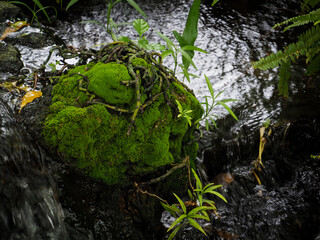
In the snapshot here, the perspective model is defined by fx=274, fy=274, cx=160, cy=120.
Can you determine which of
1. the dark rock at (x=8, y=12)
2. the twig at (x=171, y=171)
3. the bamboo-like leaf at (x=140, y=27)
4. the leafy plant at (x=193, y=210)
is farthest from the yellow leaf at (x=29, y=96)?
the dark rock at (x=8, y=12)

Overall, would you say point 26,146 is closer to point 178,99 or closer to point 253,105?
point 178,99

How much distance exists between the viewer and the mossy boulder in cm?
195

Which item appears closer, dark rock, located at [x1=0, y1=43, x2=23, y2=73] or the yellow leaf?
the yellow leaf

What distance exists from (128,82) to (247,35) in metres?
3.39

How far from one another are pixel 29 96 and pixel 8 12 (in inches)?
107

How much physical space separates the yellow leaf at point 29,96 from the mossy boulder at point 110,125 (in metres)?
0.35

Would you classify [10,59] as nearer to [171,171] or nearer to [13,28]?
[13,28]

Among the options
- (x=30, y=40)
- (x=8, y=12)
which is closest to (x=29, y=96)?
(x=30, y=40)

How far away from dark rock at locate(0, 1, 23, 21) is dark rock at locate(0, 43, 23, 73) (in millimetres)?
1053

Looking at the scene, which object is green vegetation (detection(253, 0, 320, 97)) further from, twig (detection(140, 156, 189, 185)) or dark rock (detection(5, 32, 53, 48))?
dark rock (detection(5, 32, 53, 48))

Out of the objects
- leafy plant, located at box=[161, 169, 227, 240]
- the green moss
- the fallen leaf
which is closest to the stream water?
leafy plant, located at box=[161, 169, 227, 240]

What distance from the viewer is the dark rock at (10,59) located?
3.17 meters

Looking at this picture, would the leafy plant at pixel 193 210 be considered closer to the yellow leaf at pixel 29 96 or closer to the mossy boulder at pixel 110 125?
the mossy boulder at pixel 110 125

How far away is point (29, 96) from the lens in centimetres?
253
